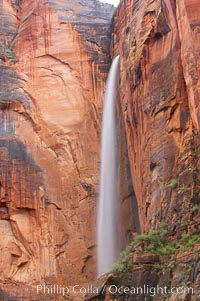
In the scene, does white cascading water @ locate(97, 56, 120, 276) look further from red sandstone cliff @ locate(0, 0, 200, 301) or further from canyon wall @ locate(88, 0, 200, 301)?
canyon wall @ locate(88, 0, 200, 301)

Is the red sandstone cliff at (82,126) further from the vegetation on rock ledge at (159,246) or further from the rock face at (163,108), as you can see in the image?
the vegetation on rock ledge at (159,246)

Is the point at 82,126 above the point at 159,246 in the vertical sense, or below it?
above

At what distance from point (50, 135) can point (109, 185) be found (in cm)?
394

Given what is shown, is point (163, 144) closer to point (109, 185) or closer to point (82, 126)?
point (109, 185)

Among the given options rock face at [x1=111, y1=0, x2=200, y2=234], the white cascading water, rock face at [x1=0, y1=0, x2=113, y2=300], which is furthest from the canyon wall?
rock face at [x1=0, y1=0, x2=113, y2=300]

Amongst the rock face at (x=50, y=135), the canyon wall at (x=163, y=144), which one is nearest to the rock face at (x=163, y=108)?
the canyon wall at (x=163, y=144)

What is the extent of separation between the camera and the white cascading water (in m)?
25.8

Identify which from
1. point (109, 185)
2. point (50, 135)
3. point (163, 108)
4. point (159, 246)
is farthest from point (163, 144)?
point (50, 135)

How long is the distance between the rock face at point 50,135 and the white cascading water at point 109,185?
0.45 m

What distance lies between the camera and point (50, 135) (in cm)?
2895

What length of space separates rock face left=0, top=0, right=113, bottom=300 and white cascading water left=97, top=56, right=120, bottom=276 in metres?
0.45

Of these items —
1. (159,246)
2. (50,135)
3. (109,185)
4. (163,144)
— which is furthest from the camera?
(50,135)

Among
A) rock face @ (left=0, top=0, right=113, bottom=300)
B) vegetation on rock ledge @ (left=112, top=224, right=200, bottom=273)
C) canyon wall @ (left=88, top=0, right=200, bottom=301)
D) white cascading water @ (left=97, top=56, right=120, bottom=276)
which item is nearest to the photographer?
canyon wall @ (left=88, top=0, right=200, bottom=301)

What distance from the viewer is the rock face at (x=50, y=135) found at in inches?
1031
